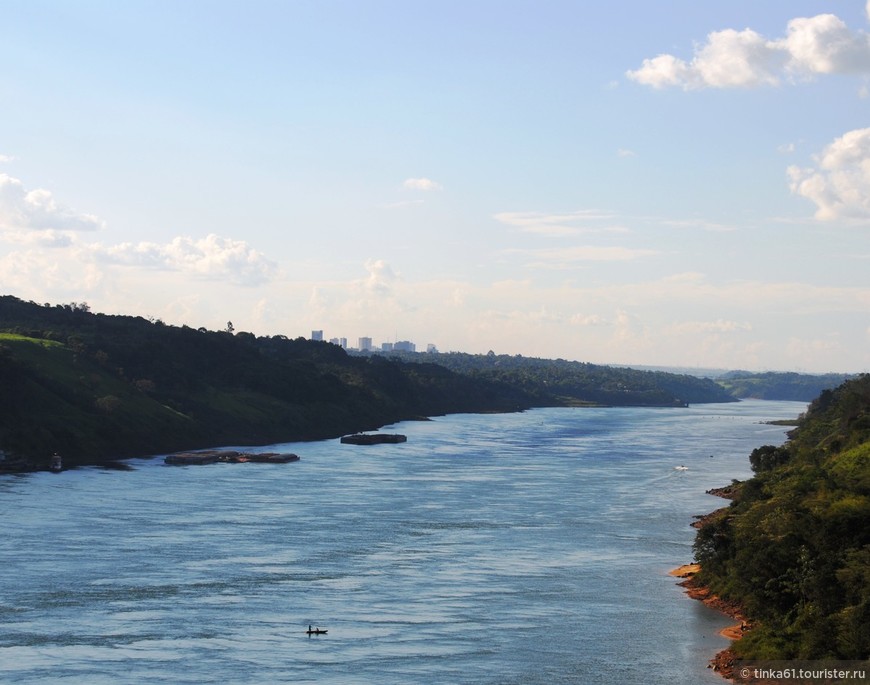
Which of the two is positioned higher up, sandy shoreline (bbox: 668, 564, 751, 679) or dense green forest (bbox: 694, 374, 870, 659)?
dense green forest (bbox: 694, 374, 870, 659)

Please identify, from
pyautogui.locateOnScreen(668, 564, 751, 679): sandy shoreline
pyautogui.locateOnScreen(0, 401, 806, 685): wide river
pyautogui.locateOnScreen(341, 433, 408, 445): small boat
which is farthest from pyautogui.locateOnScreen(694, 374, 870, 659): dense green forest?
pyautogui.locateOnScreen(341, 433, 408, 445): small boat

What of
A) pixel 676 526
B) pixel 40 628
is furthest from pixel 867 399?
pixel 40 628

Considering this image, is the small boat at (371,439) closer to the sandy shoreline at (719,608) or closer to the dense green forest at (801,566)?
the sandy shoreline at (719,608)

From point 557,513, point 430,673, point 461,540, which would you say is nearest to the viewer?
point 430,673

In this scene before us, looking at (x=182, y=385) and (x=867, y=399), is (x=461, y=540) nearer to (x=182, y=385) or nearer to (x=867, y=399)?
(x=867, y=399)

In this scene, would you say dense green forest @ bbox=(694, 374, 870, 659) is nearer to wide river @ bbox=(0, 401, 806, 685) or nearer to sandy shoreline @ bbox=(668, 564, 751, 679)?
sandy shoreline @ bbox=(668, 564, 751, 679)

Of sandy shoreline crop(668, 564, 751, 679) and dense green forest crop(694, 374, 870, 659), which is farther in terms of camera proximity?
sandy shoreline crop(668, 564, 751, 679)
